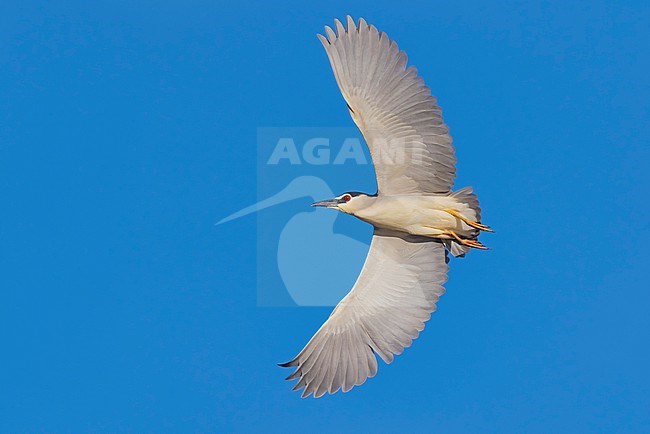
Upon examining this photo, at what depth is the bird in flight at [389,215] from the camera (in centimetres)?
1602

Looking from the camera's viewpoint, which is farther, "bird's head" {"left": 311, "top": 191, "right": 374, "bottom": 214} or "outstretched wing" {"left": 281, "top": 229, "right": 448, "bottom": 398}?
"outstretched wing" {"left": 281, "top": 229, "right": 448, "bottom": 398}

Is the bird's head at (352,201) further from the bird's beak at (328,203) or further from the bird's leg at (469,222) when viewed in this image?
the bird's leg at (469,222)

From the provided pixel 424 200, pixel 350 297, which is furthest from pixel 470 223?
pixel 350 297

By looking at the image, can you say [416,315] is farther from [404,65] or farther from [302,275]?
[404,65]

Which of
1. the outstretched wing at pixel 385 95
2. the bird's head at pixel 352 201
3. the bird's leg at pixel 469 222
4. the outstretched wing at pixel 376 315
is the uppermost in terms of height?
the outstretched wing at pixel 385 95

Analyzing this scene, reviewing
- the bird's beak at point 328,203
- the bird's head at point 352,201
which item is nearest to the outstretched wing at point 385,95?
the bird's head at point 352,201

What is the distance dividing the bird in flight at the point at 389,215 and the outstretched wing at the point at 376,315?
0.01 m

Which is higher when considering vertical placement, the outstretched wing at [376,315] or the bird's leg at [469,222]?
the bird's leg at [469,222]

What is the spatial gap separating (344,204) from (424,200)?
1.02 meters

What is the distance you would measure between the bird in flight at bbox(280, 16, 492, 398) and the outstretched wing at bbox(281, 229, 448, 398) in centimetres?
1

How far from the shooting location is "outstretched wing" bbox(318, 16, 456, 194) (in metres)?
16.0

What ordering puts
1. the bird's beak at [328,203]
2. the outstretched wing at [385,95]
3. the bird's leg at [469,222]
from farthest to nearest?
the bird's beak at [328,203] → the bird's leg at [469,222] → the outstretched wing at [385,95]

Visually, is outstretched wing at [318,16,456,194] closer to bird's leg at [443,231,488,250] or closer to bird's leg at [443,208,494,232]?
bird's leg at [443,208,494,232]

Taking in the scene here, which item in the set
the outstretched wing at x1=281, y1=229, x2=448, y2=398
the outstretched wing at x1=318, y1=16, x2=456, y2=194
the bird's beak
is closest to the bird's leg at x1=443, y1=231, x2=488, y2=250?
the outstretched wing at x1=281, y1=229, x2=448, y2=398
